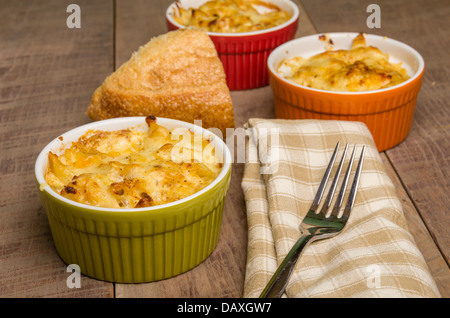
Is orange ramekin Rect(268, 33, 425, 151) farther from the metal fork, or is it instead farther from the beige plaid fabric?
the metal fork

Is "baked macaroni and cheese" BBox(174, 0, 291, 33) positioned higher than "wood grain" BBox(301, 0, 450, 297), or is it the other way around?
"baked macaroni and cheese" BBox(174, 0, 291, 33)

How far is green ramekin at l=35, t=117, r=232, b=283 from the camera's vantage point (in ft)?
4.39

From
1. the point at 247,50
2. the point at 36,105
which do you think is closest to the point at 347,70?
the point at 247,50

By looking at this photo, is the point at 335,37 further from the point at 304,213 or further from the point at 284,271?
the point at 284,271

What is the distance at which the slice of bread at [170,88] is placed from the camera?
6.24ft

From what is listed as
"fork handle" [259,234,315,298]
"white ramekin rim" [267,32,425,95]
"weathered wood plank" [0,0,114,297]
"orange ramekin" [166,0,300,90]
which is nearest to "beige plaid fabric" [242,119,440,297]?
"fork handle" [259,234,315,298]

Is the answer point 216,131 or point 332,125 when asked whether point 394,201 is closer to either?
point 332,125

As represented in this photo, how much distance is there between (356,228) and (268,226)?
0.71 ft

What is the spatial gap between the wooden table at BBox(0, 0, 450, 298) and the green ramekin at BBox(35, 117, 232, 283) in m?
0.03

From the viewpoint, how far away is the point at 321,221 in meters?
1.52

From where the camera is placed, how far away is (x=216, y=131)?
1.97 meters

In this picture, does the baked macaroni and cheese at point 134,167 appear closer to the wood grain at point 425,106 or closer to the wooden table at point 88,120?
the wooden table at point 88,120

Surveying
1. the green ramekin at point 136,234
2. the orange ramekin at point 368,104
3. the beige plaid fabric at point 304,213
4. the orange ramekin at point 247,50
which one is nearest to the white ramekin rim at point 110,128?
the green ramekin at point 136,234

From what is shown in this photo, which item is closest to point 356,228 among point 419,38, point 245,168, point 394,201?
point 394,201
